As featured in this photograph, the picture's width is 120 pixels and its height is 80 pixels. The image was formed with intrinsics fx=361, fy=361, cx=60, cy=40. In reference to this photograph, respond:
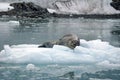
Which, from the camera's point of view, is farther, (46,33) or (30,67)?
(46,33)

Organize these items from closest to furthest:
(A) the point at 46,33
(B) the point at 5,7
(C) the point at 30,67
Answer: (C) the point at 30,67 → (A) the point at 46,33 → (B) the point at 5,7

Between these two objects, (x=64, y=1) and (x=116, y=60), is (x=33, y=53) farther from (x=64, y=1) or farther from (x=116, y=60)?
(x=64, y=1)

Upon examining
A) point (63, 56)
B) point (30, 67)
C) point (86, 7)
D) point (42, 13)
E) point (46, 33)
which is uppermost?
point (86, 7)

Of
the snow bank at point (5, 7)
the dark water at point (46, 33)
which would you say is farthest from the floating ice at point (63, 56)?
the snow bank at point (5, 7)

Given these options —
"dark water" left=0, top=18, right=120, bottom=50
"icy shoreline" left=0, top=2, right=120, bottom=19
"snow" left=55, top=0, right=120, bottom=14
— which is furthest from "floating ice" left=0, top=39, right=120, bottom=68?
"snow" left=55, top=0, right=120, bottom=14

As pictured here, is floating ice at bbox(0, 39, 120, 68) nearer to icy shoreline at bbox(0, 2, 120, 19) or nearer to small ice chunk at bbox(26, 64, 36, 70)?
small ice chunk at bbox(26, 64, 36, 70)

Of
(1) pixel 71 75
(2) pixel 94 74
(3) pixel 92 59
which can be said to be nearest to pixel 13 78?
(1) pixel 71 75

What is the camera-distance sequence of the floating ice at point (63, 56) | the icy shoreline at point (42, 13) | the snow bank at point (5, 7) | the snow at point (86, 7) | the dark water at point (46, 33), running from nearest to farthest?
the floating ice at point (63, 56)
the dark water at point (46, 33)
the icy shoreline at point (42, 13)
the snow bank at point (5, 7)
the snow at point (86, 7)

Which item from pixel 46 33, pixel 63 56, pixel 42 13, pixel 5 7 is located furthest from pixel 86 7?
pixel 63 56

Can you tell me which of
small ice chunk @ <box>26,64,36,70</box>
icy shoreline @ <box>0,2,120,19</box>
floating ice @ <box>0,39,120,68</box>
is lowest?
small ice chunk @ <box>26,64,36,70</box>

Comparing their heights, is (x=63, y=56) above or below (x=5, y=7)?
below

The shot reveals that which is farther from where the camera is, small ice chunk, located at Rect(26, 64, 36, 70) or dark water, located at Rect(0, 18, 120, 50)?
dark water, located at Rect(0, 18, 120, 50)

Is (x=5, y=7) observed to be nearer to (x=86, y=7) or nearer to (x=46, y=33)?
(x=86, y=7)

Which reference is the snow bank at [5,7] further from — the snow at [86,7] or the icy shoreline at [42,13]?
the snow at [86,7]
